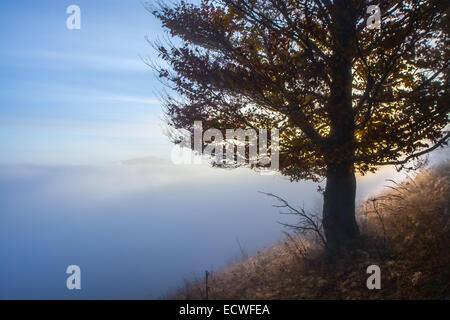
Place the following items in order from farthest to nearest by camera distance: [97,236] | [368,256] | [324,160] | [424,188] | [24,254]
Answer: [24,254], [97,236], [424,188], [324,160], [368,256]

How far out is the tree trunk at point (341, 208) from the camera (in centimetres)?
680

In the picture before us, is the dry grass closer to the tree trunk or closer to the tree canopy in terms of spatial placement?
the tree trunk

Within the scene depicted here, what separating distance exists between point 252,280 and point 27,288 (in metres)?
147

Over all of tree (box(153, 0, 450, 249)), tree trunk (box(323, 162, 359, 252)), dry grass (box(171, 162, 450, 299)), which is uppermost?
tree (box(153, 0, 450, 249))

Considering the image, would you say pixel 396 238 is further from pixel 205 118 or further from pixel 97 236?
pixel 97 236

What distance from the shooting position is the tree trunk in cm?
680

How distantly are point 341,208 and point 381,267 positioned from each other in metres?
1.87

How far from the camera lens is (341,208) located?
688 cm

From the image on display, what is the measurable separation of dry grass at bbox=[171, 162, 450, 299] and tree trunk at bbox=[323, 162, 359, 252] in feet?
1.31

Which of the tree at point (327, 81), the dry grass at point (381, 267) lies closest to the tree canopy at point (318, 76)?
the tree at point (327, 81)

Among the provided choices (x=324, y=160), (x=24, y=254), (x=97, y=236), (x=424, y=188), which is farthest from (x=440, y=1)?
(x=24, y=254)

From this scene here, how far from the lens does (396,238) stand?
613 cm

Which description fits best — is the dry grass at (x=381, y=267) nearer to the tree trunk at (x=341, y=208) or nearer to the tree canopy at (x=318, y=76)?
the tree trunk at (x=341, y=208)

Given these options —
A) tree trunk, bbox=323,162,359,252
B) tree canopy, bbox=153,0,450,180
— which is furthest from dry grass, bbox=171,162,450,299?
tree canopy, bbox=153,0,450,180
